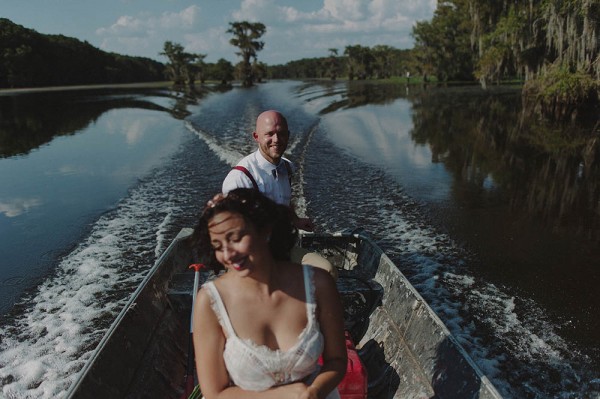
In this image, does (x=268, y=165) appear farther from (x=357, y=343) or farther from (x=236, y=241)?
(x=236, y=241)

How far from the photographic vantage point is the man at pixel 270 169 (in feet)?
14.2

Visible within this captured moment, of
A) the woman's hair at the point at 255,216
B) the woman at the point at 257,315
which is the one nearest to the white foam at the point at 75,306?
the woman at the point at 257,315

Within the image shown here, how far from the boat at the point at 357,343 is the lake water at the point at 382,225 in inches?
62.5

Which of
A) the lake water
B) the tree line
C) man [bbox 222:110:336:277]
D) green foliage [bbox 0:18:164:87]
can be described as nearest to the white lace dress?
man [bbox 222:110:336:277]

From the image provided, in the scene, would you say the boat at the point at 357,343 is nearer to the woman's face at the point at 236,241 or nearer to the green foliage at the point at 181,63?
the woman's face at the point at 236,241

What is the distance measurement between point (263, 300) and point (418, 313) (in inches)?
107

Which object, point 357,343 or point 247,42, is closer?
point 357,343

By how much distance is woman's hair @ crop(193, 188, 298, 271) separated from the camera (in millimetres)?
2156

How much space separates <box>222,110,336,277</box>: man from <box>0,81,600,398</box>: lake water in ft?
9.60

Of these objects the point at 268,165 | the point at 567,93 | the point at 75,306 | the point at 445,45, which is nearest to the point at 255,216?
the point at 268,165

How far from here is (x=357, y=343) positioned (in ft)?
16.8

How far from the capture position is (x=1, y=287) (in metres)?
7.66

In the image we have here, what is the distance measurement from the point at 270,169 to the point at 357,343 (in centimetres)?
227

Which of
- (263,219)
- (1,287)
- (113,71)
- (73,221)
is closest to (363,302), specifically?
(263,219)
